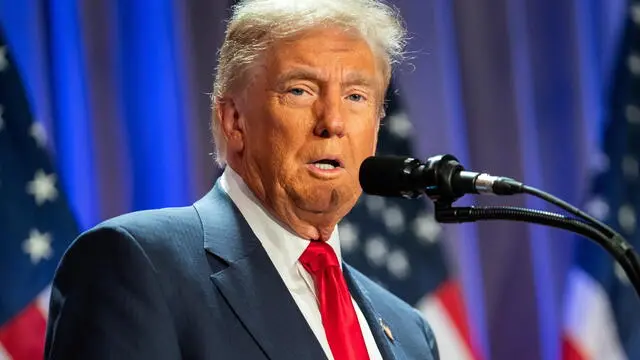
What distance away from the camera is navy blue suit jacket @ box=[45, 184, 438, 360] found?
5.52 feet

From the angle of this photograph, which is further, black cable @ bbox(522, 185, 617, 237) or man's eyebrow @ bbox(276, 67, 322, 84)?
man's eyebrow @ bbox(276, 67, 322, 84)

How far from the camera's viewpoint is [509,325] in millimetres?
3338

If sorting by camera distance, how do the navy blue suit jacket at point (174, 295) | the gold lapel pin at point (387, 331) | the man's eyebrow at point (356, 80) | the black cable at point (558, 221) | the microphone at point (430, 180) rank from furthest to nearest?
the gold lapel pin at point (387, 331)
the man's eyebrow at point (356, 80)
the navy blue suit jacket at point (174, 295)
the microphone at point (430, 180)
the black cable at point (558, 221)

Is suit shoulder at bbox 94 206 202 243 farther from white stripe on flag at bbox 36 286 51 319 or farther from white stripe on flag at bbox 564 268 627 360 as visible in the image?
white stripe on flag at bbox 564 268 627 360

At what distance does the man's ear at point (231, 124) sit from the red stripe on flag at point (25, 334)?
2.84 feet

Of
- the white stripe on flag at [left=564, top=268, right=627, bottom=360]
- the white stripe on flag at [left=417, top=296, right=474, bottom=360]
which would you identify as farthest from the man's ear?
the white stripe on flag at [left=564, top=268, right=627, bottom=360]

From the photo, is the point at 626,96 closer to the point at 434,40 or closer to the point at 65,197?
the point at 434,40

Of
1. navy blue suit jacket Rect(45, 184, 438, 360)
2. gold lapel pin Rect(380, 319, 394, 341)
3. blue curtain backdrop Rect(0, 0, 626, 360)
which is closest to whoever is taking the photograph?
navy blue suit jacket Rect(45, 184, 438, 360)

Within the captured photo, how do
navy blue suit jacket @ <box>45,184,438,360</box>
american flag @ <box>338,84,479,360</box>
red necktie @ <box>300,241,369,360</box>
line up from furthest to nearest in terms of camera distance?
american flag @ <box>338,84,479,360</box>, red necktie @ <box>300,241,369,360</box>, navy blue suit jacket @ <box>45,184,438,360</box>

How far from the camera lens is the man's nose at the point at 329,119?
1.99 meters

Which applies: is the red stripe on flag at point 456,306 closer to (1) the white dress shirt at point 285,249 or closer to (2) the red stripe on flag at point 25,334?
(1) the white dress shirt at point 285,249

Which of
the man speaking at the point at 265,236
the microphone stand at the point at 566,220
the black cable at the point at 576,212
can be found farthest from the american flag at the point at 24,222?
the black cable at the point at 576,212

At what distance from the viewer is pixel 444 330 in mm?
3262

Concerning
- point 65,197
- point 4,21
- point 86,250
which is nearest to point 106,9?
point 4,21
